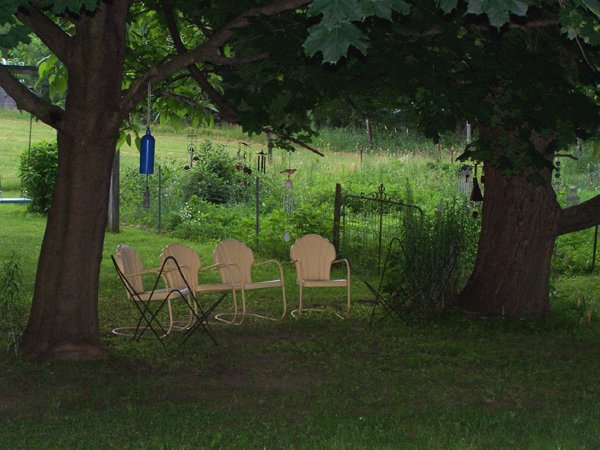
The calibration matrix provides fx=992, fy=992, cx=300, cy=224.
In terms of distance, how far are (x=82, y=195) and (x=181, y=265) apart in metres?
1.96

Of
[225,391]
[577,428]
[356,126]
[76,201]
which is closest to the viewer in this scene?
[577,428]

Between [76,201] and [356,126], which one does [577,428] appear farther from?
[356,126]

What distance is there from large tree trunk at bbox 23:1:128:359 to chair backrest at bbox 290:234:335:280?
2.75 metres

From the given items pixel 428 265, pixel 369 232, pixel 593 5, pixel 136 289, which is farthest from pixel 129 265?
pixel 369 232

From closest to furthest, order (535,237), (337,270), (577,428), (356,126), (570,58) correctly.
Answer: (577,428)
(570,58)
(535,237)
(337,270)
(356,126)

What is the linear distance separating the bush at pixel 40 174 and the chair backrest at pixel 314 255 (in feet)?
30.0

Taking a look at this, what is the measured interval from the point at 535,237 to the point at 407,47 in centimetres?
309

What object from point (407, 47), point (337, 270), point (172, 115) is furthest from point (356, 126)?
point (407, 47)

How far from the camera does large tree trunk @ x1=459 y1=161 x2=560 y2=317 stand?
31.5ft

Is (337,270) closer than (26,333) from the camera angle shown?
No

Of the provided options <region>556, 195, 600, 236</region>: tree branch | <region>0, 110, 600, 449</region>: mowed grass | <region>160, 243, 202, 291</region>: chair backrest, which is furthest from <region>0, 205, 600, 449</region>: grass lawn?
<region>556, 195, 600, 236</region>: tree branch

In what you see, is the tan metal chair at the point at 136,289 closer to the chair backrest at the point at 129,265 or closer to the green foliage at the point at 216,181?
the chair backrest at the point at 129,265

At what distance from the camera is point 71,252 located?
7.34 meters

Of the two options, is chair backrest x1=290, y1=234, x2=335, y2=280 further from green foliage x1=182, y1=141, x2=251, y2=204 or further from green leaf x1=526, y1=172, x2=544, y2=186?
green foliage x1=182, y1=141, x2=251, y2=204
